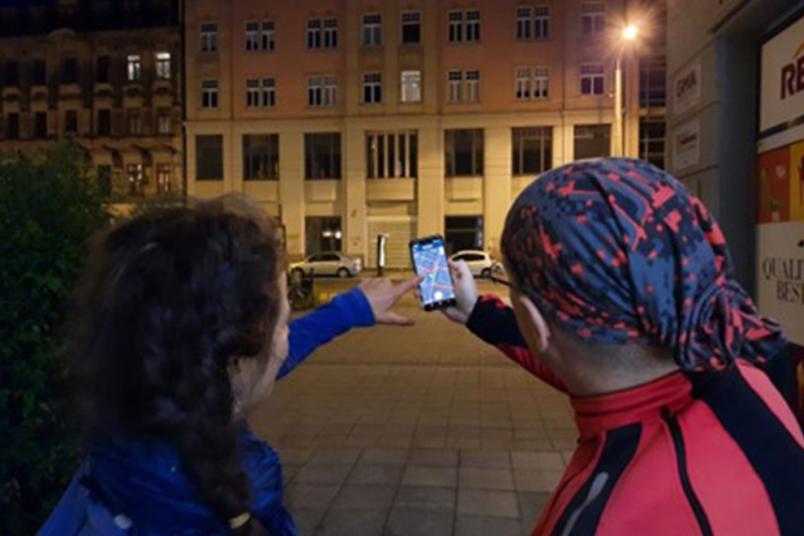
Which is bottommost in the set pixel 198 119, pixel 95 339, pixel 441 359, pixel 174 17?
pixel 441 359

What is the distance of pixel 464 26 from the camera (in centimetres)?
3831

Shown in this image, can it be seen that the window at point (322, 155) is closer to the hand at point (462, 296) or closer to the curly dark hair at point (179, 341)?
the hand at point (462, 296)

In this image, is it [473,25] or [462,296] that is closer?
[462,296]

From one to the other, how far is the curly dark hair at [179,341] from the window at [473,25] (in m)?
38.9

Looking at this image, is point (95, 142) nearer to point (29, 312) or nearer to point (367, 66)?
point (367, 66)

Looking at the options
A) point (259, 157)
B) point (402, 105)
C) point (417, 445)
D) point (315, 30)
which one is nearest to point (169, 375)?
point (417, 445)

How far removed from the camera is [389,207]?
3897 cm

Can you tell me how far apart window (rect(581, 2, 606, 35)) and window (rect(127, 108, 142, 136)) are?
81.0 feet

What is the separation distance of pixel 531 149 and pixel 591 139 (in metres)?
3.00

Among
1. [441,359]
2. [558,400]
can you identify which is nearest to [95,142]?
[441,359]

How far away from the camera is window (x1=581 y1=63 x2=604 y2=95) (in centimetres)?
3700

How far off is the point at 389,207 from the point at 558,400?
3110cm

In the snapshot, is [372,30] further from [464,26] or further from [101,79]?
[101,79]

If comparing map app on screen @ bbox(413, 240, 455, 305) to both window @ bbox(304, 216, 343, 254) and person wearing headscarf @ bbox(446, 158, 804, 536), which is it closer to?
person wearing headscarf @ bbox(446, 158, 804, 536)
